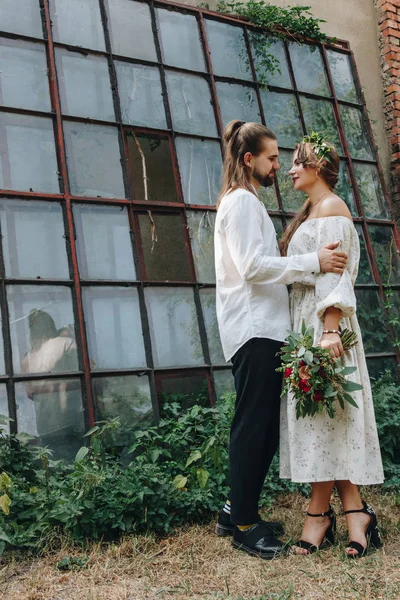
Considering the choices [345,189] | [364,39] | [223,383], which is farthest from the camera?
[364,39]

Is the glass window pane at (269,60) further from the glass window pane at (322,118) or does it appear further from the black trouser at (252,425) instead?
the black trouser at (252,425)

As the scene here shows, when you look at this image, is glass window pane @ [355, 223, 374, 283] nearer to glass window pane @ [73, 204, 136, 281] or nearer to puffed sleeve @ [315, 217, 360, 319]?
glass window pane @ [73, 204, 136, 281]

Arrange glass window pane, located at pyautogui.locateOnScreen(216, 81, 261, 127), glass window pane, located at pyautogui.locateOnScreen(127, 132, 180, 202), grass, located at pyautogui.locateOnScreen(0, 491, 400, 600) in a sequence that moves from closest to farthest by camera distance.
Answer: grass, located at pyautogui.locateOnScreen(0, 491, 400, 600) < glass window pane, located at pyautogui.locateOnScreen(127, 132, 180, 202) < glass window pane, located at pyautogui.locateOnScreen(216, 81, 261, 127)

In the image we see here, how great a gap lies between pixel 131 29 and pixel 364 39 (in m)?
2.59

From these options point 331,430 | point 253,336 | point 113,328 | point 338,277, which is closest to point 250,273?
point 253,336

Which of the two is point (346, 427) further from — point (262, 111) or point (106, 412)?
point (262, 111)

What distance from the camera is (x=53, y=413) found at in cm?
387

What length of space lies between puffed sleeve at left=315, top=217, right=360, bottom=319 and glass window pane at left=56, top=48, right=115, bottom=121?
2.05 metres

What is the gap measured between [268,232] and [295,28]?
308cm

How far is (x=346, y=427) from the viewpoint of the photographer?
2.99 m

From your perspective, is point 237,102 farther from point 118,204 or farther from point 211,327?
point 211,327

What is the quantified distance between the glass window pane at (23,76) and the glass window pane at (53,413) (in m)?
1.74

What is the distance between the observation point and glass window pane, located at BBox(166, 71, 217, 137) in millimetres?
4852

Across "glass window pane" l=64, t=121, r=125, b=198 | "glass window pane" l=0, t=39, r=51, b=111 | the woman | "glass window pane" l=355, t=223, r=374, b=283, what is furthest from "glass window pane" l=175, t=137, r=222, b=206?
the woman
